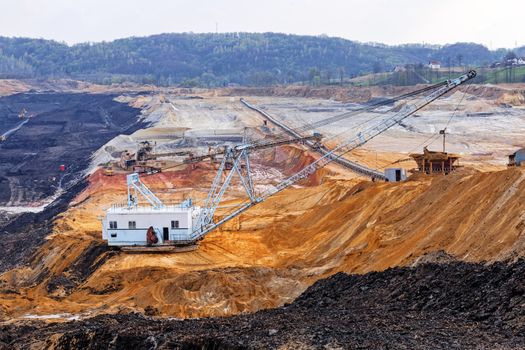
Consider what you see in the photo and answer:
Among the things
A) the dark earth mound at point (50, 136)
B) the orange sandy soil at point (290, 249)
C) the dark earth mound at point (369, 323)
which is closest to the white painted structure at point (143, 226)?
the orange sandy soil at point (290, 249)

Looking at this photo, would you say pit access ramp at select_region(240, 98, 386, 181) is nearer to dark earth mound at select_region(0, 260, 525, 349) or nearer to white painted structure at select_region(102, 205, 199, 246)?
white painted structure at select_region(102, 205, 199, 246)

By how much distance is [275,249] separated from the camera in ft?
143

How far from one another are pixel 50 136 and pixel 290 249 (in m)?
80.0

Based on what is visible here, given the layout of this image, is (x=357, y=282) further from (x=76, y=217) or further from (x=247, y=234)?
(x=76, y=217)

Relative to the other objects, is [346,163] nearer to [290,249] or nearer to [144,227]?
[290,249]

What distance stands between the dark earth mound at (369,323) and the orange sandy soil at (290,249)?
2.06 m

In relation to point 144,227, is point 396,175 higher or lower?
higher

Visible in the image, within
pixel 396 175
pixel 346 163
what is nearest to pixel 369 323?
pixel 396 175

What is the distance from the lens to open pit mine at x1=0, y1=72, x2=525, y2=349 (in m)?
23.9

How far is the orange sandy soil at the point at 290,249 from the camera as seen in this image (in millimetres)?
31922

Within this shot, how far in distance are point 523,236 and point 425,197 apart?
11.7 m

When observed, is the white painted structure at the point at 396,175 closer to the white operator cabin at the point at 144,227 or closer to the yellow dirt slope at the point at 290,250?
the yellow dirt slope at the point at 290,250

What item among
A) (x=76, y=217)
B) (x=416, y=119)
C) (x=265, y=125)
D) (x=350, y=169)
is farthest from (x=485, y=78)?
(x=76, y=217)

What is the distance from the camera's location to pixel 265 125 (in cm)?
10300
